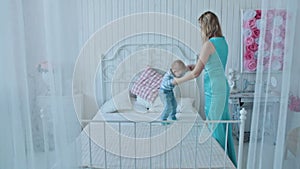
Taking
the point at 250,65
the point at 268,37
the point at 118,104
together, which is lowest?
the point at 118,104

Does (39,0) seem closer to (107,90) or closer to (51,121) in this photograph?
(51,121)

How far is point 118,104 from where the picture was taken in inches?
117

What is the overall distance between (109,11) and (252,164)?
2.66 meters

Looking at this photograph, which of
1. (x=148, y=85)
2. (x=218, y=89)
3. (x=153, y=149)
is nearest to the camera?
(x=153, y=149)

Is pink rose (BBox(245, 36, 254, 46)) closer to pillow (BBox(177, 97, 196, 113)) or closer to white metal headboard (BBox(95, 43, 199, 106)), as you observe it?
white metal headboard (BBox(95, 43, 199, 106))

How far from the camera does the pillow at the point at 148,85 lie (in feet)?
9.74

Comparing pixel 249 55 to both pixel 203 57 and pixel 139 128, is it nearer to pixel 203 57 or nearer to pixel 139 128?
pixel 203 57

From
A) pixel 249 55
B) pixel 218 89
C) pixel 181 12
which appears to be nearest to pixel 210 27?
pixel 218 89

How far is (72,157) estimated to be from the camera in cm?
111

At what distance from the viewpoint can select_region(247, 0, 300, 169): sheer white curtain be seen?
101 centimetres

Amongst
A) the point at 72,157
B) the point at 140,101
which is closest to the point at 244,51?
the point at 140,101

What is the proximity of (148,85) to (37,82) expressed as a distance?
2.11m

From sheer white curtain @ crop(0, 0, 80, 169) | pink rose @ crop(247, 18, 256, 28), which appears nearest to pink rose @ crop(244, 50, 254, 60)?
pink rose @ crop(247, 18, 256, 28)

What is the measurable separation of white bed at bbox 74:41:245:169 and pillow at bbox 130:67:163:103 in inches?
2.5
